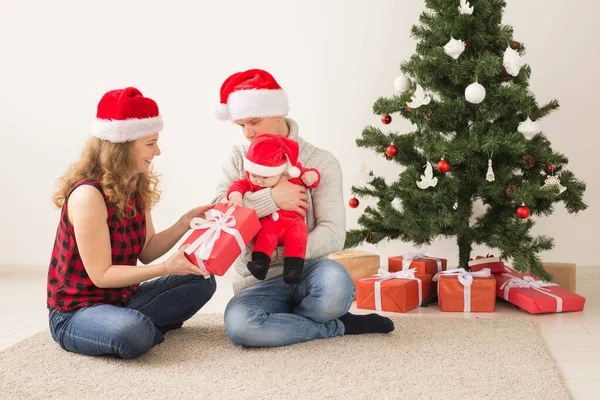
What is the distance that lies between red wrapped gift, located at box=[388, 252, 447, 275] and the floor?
21 cm

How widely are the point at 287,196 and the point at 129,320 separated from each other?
61 cm

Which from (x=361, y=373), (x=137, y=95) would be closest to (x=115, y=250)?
(x=137, y=95)

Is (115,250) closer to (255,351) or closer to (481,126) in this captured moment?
(255,351)

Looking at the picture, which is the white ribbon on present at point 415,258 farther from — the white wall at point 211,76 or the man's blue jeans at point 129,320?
the man's blue jeans at point 129,320

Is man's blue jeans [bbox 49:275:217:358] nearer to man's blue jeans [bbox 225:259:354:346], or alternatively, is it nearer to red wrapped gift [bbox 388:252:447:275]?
man's blue jeans [bbox 225:259:354:346]

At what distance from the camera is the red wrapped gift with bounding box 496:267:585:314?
262cm

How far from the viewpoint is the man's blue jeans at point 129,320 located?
201 cm

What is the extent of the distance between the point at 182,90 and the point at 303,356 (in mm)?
2046

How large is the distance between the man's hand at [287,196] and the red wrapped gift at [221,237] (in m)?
0.11

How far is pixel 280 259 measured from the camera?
2285 mm

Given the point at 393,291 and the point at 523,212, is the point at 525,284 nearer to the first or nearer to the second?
the point at 523,212

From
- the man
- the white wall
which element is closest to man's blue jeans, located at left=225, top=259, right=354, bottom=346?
the man

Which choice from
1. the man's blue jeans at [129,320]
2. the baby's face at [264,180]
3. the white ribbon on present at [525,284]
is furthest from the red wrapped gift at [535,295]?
the man's blue jeans at [129,320]

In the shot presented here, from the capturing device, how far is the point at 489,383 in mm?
1790
